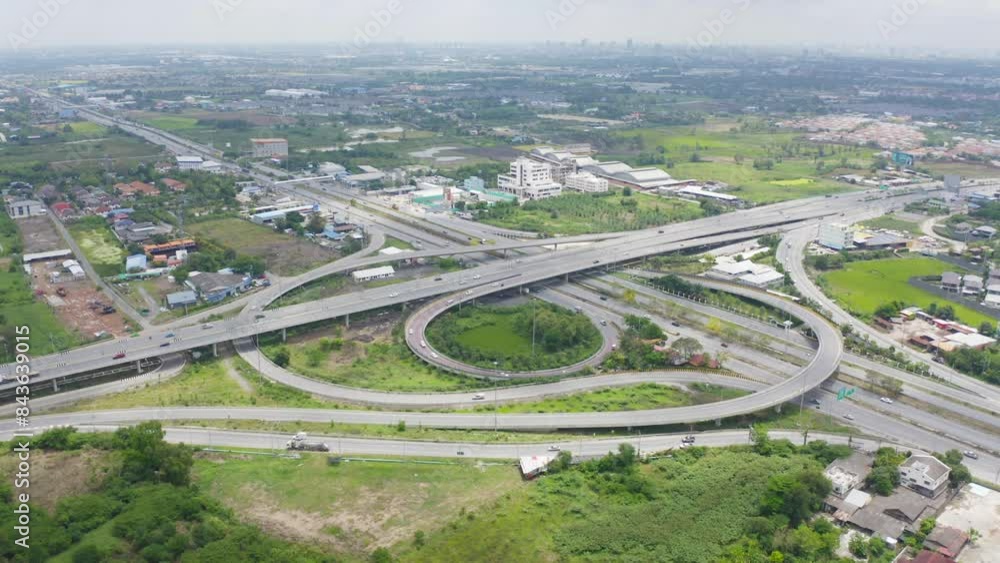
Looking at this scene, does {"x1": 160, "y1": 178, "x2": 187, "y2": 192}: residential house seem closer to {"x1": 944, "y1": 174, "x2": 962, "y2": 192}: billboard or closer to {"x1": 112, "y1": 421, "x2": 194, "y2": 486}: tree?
{"x1": 112, "y1": 421, "x2": 194, "y2": 486}: tree

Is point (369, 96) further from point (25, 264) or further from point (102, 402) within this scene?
point (102, 402)

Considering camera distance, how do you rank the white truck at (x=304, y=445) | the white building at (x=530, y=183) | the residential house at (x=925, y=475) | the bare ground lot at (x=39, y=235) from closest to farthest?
the residential house at (x=925, y=475) → the white truck at (x=304, y=445) → the bare ground lot at (x=39, y=235) → the white building at (x=530, y=183)

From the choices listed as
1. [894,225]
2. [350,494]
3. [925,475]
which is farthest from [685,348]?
[894,225]

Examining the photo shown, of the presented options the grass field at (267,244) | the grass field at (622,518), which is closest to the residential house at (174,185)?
A: the grass field at (267,244)

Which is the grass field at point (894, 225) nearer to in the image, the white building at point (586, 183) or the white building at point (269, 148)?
the white building at point (586, 183)

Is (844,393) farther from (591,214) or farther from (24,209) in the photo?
(24,209)

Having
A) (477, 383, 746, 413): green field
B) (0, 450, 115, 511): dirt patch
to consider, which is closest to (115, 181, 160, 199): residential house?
(0, 450, 115, 511): dirt patch
